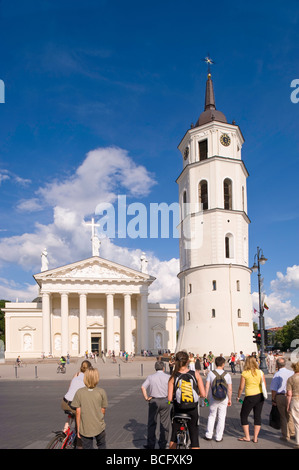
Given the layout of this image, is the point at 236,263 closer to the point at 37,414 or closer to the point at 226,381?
the point at 37,414

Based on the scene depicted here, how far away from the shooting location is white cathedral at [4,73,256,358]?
44.3 metres

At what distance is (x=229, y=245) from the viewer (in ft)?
152

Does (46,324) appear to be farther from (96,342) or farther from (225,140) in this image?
(225,140)

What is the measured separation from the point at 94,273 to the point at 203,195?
72.4ft

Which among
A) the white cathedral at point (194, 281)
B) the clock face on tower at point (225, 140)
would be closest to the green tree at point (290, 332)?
the white cathedral at point (194, 281)

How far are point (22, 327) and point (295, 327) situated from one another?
63.6 m

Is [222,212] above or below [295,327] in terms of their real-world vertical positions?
above

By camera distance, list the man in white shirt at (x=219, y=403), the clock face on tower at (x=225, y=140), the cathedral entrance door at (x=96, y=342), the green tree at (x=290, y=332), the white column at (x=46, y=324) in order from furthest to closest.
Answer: the green tree at (x=290, y=332) → the cathedral entrance door at (x=96, y=342) → the white column at (x=46, y=324) → the clock face on tower at (x=225, y=140) → the man in white shirt at (x=219, y=403)

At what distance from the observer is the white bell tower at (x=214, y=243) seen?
144ft

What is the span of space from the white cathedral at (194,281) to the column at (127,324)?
137 millimetres

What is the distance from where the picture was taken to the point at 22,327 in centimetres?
6338

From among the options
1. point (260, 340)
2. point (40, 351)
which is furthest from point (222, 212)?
point (40, 351)

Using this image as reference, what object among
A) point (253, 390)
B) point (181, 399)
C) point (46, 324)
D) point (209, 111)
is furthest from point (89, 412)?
point (46, 324)

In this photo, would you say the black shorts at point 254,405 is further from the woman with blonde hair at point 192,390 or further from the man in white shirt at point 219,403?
the woman with blonde hair at point 192,390
